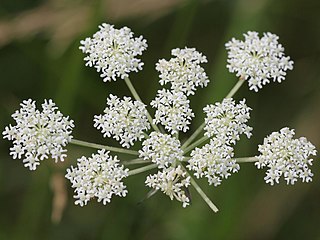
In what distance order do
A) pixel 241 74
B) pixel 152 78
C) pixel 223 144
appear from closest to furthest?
1. pixel 223 144
2. pixel 241 74
3. pixel 152 78

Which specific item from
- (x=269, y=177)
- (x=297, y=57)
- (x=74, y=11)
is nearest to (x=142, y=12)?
(x=74, y=11)

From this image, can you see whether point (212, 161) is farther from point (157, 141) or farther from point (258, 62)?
point (258, 62)

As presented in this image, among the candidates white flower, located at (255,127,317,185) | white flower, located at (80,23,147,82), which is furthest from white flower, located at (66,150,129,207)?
white flower, located at (255,127,317,185)

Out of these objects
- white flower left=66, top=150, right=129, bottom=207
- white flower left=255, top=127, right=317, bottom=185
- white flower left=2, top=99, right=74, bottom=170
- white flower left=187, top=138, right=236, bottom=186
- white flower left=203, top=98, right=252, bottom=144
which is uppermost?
white flower left=2, top=99, right=74, bottom=170

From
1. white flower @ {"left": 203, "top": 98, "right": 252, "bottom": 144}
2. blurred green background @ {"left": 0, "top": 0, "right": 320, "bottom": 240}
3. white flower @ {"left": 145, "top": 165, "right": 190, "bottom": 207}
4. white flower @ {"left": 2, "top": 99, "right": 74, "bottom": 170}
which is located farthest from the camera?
blurred green background @ {"left": 0, "top": 0, "right": 320, "bottom": 240}

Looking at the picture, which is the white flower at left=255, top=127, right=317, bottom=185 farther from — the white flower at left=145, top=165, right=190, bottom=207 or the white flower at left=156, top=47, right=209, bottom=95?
the white flower at left=156, top=47, right=209, bottom=95

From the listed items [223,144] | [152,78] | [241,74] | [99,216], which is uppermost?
[152,78]

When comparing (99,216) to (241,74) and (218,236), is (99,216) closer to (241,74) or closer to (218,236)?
(218,236)
